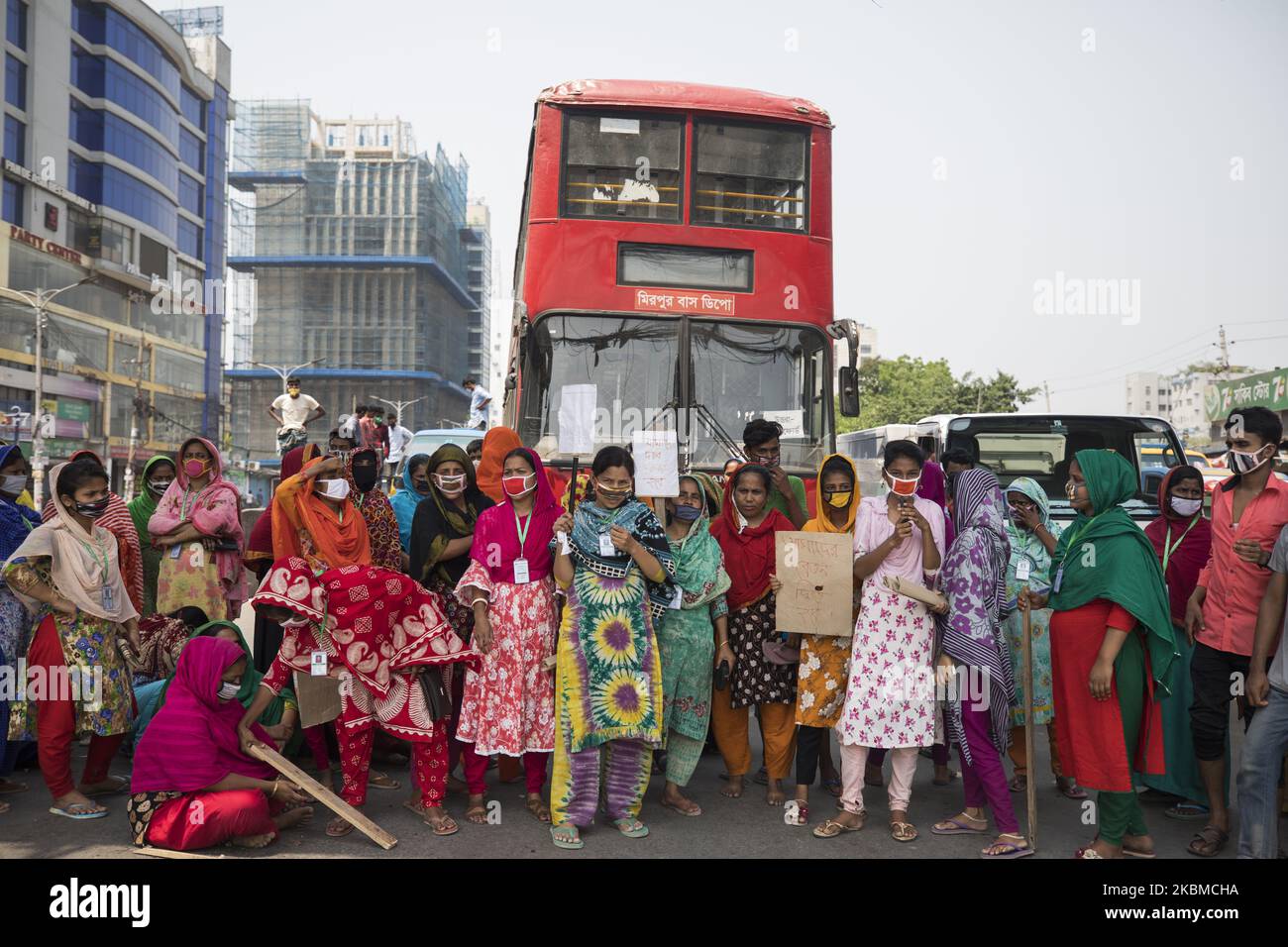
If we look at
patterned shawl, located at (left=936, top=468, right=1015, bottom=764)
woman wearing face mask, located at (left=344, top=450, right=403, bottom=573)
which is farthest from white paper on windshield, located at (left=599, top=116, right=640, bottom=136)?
patterned shawl, located at (left=936, top=468, right=1015, bottom=764)

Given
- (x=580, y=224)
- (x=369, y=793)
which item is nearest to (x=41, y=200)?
(x=580, y=224)

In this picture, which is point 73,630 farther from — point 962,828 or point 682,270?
point 682,270

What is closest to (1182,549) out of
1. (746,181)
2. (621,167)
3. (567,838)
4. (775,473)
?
(775,473)

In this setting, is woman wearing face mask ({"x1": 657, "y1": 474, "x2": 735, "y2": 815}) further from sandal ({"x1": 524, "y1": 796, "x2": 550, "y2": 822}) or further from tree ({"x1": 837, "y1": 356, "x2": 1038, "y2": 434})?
tree ({"x1": 837, "y1": 356, "x2": 1038, "y2": 434})

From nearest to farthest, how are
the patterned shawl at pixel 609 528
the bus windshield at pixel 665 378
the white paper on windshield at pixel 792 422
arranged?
the patterned shawl at pixel 609 528 < the bus windshield at pixel 665 378 < the white paper on windshield at pixel 792 422

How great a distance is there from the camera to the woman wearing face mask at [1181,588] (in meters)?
5.29

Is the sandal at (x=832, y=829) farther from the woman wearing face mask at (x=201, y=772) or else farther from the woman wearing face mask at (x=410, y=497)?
the woman wearing face mask at (x=410, y=497)

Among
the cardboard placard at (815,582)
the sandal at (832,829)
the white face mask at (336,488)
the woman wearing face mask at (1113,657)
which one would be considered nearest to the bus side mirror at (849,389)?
the cardboard placard at (815,582)

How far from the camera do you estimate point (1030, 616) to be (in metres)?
5.73

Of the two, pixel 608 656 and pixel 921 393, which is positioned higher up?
pixel 921 393

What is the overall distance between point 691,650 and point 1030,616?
2.01 m

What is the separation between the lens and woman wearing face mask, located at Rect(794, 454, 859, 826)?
4992 millimetres

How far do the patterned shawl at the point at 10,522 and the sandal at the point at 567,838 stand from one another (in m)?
3.12
